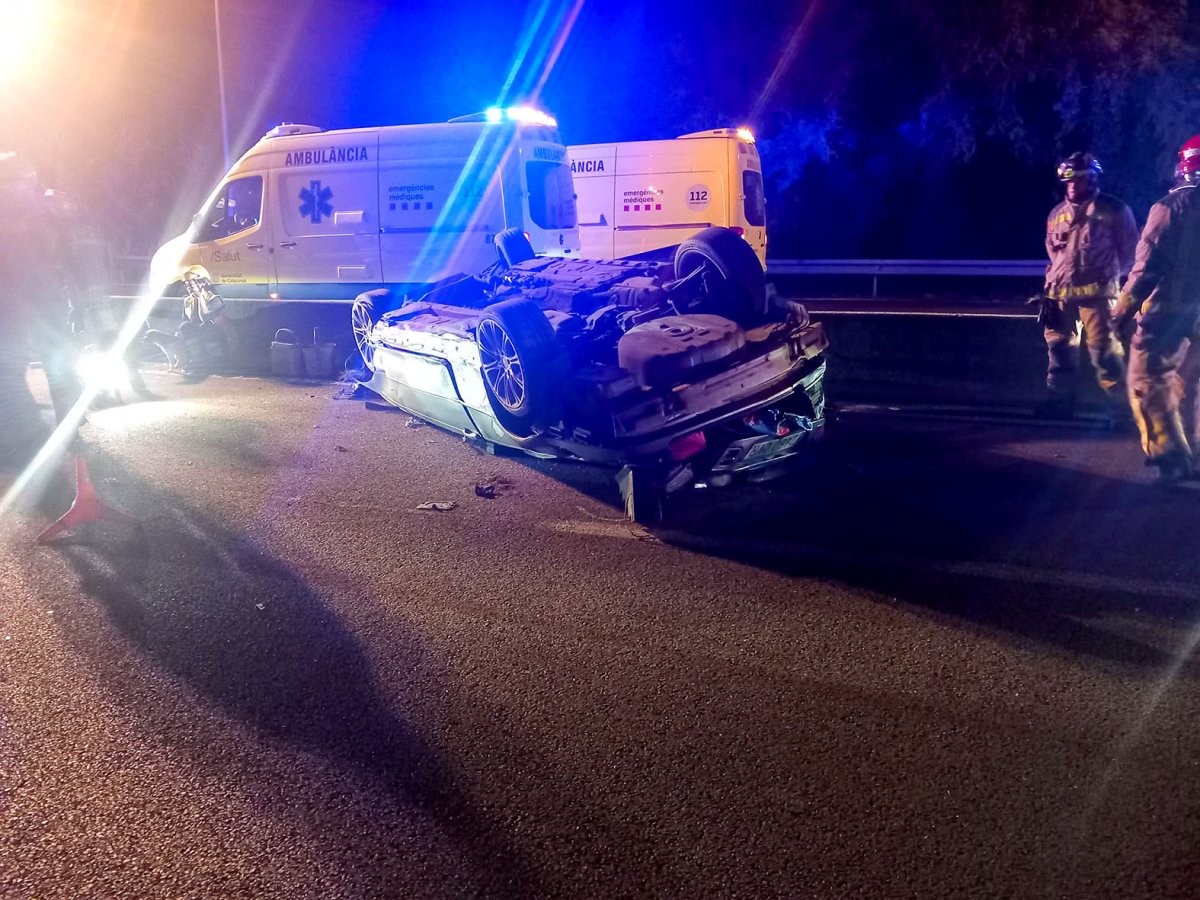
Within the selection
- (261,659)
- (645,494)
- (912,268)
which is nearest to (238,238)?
(645,494)

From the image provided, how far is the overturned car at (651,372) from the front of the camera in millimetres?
5055

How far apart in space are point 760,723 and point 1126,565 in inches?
92.0

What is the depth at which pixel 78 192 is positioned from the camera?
28344 millimetres

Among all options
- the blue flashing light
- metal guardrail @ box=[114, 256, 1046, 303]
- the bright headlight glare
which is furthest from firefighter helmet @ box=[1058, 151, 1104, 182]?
metal guardrail @ box=[114, 256, 1046, 303]

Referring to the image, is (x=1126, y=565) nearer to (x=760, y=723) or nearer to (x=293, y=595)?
(x=760, y=723)

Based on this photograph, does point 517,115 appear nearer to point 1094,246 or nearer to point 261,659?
point 1094,246

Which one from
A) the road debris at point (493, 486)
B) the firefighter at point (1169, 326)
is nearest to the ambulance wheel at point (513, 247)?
the road debris at point (493, 486)

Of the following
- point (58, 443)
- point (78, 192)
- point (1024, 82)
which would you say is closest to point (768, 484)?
point (58, 443)

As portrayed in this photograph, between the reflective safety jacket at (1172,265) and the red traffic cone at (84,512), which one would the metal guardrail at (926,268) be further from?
the red traffic cone at (84,512)

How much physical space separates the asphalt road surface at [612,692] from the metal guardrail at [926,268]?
11.4m

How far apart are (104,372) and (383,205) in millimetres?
3649

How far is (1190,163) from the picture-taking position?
5.75m

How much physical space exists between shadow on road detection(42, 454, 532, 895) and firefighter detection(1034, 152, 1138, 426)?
6.04 m

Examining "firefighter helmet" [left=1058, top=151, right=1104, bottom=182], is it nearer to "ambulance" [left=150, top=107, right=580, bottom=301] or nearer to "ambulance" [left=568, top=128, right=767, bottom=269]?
"ambulance" [left=150, top=107, right=580, bottom=301]
